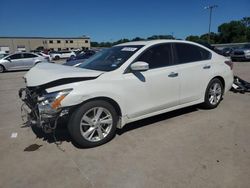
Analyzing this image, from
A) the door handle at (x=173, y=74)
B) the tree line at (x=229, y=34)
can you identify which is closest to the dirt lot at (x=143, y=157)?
the door handle at (x=173, y=74)

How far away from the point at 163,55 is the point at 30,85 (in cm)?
243

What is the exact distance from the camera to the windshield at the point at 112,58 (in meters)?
3.79

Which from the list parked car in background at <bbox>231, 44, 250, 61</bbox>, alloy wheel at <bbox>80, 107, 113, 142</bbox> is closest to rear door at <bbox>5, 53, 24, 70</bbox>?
alloy wheel at <bbox>80, 107, 113, 142</bbox>

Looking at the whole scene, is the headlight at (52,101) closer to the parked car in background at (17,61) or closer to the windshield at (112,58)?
the windshield at (112,58)

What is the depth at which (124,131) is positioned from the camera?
4082mm

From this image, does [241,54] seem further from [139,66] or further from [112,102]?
[112,102]

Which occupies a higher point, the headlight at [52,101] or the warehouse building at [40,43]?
the warehouse building at [40,43]

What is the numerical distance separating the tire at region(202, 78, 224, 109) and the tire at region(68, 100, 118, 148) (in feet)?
8.08

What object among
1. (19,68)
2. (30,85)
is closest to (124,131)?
(30,85)

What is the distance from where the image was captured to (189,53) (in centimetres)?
459

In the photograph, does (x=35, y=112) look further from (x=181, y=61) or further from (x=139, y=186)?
(x=181, y=61)

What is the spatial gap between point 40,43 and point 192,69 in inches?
3359

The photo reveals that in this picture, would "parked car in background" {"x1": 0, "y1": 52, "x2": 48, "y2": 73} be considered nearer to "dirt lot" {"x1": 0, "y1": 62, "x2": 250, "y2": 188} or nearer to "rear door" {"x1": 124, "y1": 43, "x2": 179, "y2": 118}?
"dirt lot" {"x1": 0, "y1": 62, "x2": 250, "y2": 188}

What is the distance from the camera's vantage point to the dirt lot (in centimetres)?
265
